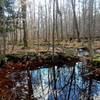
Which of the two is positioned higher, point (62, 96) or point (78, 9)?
point (78, 9)

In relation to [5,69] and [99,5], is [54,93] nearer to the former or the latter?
[5,69]

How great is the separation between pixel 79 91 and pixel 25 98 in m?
2.16

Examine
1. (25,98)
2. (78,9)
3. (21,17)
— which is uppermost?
(78,9)

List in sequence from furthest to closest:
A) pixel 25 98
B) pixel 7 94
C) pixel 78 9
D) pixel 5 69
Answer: pixel 78 9
pixel 5 69
pixel 7 94
pixel 25 98

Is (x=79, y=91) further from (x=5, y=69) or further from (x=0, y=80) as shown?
(x=5, y=69)

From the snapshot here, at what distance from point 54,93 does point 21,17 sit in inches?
593

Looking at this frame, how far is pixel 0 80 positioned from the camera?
10.8 metres

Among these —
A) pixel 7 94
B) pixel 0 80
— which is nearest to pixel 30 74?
pixel 0 80

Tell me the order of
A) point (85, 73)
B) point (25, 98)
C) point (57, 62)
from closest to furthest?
1. point (25, 98)
2. point (85, 73)
3. point (57, 62)

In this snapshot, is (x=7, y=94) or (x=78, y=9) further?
(x=78, y=9)

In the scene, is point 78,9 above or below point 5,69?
above

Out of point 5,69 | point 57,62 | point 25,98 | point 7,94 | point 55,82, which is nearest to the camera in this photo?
point 25,98

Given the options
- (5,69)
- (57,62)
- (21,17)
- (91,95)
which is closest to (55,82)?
(91,95)

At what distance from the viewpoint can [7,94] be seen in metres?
8.34
